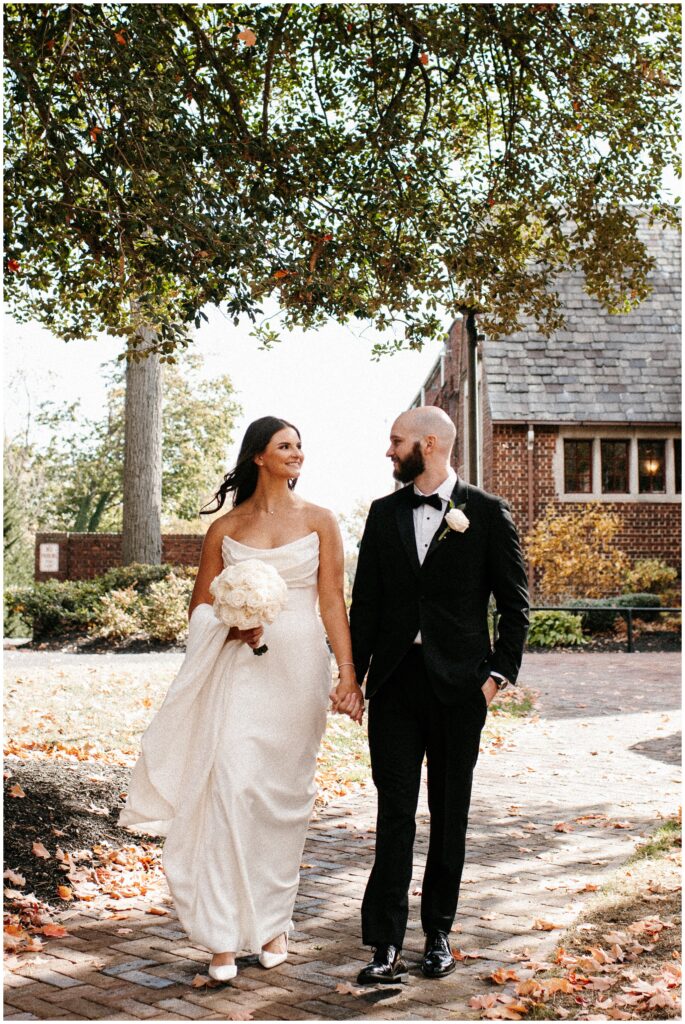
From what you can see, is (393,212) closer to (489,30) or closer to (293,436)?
(489,30)

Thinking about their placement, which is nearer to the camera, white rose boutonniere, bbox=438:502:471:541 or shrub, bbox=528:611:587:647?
white rose boutonniere, bbox=438:502:471:541

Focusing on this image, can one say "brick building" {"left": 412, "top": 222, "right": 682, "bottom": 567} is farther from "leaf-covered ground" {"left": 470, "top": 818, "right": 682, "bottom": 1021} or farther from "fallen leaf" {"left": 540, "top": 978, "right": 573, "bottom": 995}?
"fallen leaf" {"left": 540, "top": 978, "right": 573, "bottom": 995}

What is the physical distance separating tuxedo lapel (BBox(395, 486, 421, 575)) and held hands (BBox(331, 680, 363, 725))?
55 centimetres

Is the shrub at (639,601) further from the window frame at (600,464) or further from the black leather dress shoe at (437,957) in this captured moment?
the black leather dress shoe at (437,957)

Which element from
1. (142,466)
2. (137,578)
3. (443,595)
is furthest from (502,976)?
(142,466)

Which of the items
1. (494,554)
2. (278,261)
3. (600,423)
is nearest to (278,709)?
(494,554)

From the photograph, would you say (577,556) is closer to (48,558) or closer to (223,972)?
(48,558)

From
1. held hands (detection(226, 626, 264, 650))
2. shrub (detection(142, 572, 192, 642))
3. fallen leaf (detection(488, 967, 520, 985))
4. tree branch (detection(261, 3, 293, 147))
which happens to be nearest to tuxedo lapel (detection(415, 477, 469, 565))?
held hands (detection(226, 626, 264, 650))

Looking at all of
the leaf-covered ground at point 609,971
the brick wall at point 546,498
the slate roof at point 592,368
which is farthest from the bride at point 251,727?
the brick wall at point 546,498

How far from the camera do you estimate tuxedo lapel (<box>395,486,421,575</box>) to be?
14.5 feet

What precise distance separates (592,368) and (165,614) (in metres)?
13.0

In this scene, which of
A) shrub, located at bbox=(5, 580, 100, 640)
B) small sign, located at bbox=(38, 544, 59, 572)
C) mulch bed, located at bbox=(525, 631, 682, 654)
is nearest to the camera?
shrub, located at bbox=(5, 580, 100, 640)

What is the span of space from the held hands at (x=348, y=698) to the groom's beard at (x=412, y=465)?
2.93 feet

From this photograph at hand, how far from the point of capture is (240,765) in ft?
14.3
